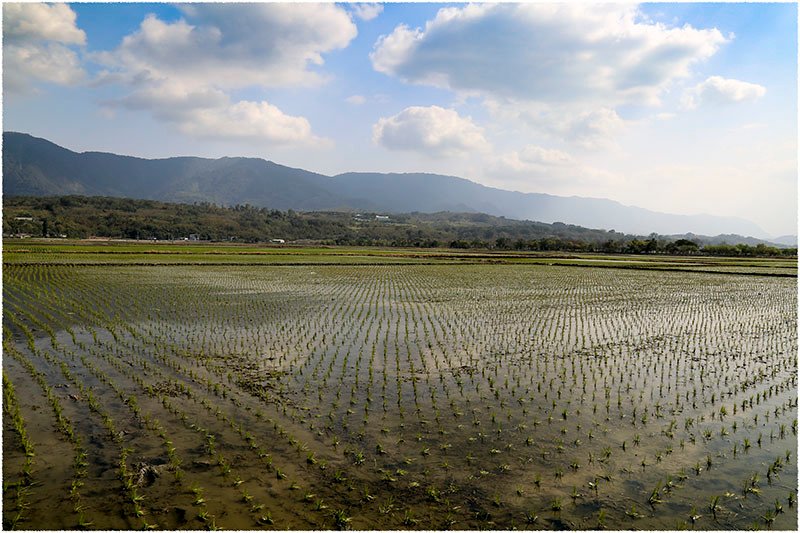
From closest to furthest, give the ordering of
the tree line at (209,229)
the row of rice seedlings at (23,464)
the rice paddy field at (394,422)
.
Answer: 1. the row of rice seedlings at (23,464)
2. the rice paddy field at (394,422)
3. the tree line at (209,229)

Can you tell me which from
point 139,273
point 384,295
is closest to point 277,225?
point 139,273

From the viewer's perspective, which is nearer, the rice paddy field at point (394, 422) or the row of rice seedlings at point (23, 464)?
the row of rice seedlings at point (23, 464)

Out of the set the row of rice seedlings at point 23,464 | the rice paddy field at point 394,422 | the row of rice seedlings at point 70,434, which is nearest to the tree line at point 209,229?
the rice paddy field at point 394,422

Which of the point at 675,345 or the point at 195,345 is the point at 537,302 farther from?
the point at 195,345

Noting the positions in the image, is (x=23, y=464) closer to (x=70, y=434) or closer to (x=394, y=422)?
(x=70, y=434)

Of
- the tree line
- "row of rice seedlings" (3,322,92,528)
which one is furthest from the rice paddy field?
the tree line

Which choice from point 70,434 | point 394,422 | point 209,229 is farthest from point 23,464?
point 209,229

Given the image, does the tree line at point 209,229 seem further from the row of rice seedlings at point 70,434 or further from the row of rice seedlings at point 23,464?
the row of rice seedlings at point 23,464

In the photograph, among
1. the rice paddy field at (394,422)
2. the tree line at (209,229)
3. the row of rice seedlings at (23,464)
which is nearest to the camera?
the row of rice seedlings at (23,464)
